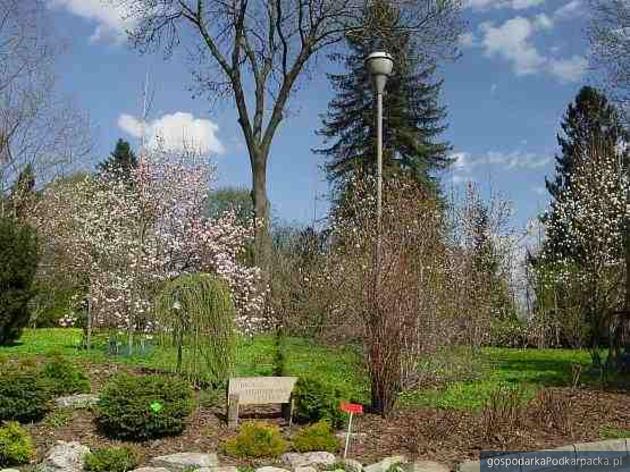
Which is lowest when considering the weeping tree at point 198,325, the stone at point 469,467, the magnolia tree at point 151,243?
the stone at point 469,467

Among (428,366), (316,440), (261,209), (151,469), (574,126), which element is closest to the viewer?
(151,469)

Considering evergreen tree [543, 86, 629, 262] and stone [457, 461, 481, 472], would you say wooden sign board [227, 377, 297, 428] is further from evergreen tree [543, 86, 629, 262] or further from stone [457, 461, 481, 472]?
evergreen tree [543, 86, 629, 262]

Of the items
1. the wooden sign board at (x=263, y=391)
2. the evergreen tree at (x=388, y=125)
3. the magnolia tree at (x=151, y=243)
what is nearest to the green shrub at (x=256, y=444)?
the wooden sign board at (x=263, y=391)

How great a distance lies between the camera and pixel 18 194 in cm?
1634

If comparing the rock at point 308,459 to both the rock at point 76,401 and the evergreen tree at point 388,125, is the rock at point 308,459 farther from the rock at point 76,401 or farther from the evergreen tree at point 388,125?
the evergreen tree at point 388,125

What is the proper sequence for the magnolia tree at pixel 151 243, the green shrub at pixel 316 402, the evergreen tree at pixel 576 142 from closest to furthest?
1. the green shrub at pixel 316 402
2. the magnolia tree at pixel 151 243
3. the evergreen tree at pixel 576 142

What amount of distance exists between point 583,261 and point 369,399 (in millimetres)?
10747

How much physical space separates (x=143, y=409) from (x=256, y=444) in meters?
0.92

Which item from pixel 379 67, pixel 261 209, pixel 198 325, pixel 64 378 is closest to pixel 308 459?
pixel 198 325

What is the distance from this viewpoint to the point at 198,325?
21.8 feet

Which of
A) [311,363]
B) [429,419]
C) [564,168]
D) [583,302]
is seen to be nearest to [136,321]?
[311,363]

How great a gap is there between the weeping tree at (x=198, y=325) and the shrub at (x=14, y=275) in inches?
268

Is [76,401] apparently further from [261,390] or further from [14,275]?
[14,275]

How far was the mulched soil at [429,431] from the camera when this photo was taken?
16.6ft
